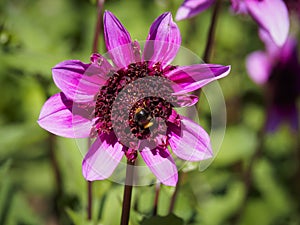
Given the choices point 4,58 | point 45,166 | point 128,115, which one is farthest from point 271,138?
point 128,115

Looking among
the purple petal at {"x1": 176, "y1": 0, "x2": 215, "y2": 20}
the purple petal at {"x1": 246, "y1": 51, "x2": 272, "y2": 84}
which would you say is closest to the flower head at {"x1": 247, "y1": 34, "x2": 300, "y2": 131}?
the purple petal at {"x1": 246, "y1": 51, "x2": 272, "y2": 84}

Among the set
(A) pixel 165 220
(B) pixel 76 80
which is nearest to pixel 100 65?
(B) pixel 76 80

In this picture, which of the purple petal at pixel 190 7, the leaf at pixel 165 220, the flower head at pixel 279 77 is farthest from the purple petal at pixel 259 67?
the leaf at pixel 165 220

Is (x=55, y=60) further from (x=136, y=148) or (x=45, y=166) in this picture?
(x=45, y=166)

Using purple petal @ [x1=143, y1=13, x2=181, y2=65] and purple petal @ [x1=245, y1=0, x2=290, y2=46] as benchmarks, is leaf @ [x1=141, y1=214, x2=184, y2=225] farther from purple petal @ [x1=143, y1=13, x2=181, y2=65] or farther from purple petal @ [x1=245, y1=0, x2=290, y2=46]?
purple petal @ [x1=245, y1=0, x2=290, y2=46]

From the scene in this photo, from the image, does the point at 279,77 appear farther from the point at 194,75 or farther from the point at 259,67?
the point at 194,75
